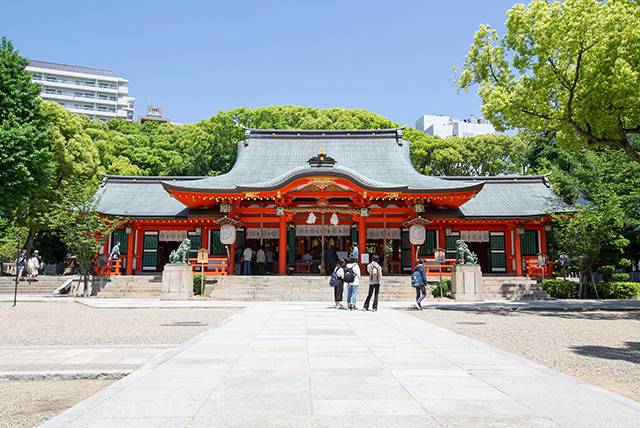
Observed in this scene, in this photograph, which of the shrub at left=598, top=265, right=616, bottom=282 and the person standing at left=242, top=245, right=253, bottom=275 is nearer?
the shrub at left=598, top=265, right=616, bottom=282

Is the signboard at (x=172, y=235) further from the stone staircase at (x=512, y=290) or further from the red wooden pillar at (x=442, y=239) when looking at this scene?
the stone staircase at (x=512, y=290)

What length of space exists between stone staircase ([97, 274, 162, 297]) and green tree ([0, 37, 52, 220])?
5.87 m

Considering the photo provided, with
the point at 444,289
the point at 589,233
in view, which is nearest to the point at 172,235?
the point at 444,289

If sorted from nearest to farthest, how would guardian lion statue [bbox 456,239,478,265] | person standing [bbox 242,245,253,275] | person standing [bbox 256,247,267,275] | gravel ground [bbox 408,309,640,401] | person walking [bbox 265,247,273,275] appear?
gravel ground [bbox 408,309,640,401], guardian lion statue [bbox 456,239,478,265], person standing [bbox 242,245,253,275], person standing [bbox 256,247,267,275], person walking [bbox 265,247,273,275]

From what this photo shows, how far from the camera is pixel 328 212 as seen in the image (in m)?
24.1

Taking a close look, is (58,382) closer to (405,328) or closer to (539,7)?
(405,328)

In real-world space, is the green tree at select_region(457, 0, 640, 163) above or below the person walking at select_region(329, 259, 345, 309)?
above

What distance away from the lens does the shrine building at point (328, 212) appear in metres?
22.6

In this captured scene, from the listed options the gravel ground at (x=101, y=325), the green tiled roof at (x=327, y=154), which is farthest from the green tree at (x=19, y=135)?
the gravel ground at (x=101, y=325)

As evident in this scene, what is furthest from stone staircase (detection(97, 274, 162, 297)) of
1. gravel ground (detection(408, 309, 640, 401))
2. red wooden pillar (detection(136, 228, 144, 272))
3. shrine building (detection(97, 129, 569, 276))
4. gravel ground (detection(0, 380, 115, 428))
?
gravel ground (detection(0, 380, 115, 428))

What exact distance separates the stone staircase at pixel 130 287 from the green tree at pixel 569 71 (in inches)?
621

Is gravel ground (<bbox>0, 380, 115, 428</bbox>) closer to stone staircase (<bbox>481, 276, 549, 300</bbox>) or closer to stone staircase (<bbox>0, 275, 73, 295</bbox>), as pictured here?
stone staircase (<bbox>481, 276, 549, 300</bbox>)

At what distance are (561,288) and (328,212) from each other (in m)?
11.5

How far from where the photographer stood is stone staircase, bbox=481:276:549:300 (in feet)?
66.0
